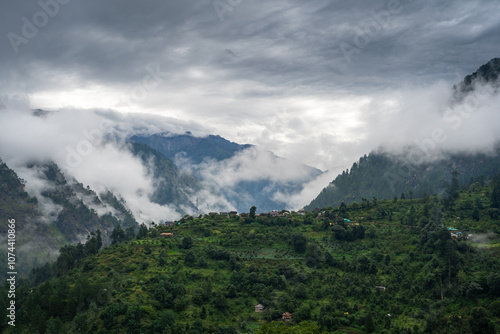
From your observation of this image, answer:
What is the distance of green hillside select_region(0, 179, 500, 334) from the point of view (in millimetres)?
78188

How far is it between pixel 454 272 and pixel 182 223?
91446mm

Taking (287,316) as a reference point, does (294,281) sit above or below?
above

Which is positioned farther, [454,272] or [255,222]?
[255,222]

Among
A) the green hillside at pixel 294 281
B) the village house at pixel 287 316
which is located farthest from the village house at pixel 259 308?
the village house at pixel 287 316

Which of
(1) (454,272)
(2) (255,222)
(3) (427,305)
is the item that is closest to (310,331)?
(3) (427,305)

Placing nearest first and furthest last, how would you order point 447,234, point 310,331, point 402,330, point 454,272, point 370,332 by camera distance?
point 310,331 → point 402,330 → point 370,332 → point 454,272 → point 447,234

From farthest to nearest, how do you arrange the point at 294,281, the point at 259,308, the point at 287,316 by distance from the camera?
the point at 294,281 → the point at 259,308 → the point at 287,316

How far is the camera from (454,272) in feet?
277

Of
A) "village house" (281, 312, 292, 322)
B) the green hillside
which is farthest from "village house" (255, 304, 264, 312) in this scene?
"village house" (281, 312, 292, 322)

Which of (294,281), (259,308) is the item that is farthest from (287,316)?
(294,281)

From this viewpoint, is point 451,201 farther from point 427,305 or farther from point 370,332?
point 370,332

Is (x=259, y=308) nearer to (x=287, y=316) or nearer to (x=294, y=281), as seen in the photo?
(x=287, y=316)

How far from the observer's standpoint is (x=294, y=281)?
339ft

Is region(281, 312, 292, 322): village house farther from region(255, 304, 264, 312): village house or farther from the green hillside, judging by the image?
region(255, 304, 264, 312): village house
